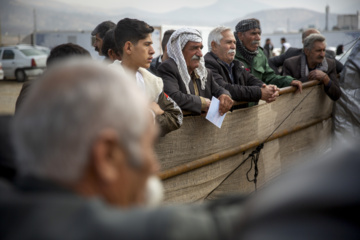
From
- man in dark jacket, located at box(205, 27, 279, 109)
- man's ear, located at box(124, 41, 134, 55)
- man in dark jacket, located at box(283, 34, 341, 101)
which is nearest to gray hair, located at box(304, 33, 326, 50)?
man in dark jacket, located at box(283, 34, 341, 101)

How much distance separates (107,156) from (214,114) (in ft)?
11.5

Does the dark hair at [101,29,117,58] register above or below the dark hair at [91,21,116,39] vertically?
below

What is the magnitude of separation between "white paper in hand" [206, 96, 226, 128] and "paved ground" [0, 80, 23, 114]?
403 inches

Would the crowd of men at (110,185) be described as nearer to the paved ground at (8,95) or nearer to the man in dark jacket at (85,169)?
the man in dark jacket at (85,169)

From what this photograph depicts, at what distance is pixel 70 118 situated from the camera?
3.52ft

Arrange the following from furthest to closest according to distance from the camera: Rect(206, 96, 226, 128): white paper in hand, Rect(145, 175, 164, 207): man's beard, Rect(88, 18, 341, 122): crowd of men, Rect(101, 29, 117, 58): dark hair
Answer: Rect(101, 29, 117, 58): dark hair
Rect(206, 96, 226, 128): white paper in hand
Rect(88, 18, 341, 122): crowd of men
Rect(145, 175, 164, 207): man's beard

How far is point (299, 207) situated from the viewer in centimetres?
85

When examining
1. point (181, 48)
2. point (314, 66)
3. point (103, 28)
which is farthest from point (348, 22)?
point (181, 48)

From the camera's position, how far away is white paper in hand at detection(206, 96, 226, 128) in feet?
14.9

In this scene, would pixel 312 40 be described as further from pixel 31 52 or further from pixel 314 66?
pixel 31 52

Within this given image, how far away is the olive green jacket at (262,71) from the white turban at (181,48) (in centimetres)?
150

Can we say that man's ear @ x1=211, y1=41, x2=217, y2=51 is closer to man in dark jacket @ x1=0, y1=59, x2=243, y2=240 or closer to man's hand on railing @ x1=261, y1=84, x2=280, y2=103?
man's hand on railing @ x1=261, y1=84, x2=280, y2=103

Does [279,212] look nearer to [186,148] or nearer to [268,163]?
[186,148]

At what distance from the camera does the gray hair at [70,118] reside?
3.53 ft
